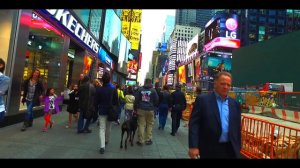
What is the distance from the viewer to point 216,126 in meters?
3.98

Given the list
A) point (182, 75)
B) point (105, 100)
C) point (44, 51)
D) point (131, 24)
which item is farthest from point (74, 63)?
point (182, 75)

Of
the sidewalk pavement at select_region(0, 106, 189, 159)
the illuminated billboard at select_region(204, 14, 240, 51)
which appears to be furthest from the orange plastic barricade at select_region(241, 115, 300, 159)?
the illuminated billboard at select_region(204, 14, 240, 51)

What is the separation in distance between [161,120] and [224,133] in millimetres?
10252

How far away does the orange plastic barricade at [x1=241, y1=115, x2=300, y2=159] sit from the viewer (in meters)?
7.39

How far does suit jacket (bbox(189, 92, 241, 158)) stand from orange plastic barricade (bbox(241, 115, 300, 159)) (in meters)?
3.61

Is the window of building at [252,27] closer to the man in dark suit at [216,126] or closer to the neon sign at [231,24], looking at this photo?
the neon sign at [231,24]

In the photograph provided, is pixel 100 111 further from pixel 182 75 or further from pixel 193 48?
pixel 182 75

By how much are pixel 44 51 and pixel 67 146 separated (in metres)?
7.62

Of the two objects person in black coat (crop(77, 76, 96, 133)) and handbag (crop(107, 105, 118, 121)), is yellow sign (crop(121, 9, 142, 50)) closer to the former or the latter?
person in black coat (crop(77, 76, 96, 133))

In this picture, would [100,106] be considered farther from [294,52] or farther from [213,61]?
[213,61]

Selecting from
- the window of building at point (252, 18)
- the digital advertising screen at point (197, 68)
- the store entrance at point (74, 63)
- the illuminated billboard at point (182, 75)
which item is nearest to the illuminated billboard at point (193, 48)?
the illuminated billboard at point (182, 75)

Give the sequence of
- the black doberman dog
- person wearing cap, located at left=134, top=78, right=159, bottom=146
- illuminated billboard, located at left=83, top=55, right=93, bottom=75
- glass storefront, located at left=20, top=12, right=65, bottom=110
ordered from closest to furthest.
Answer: the black doberman dog, person wearing cap, located at left=134, top=78, right=159, bottom=146, glass storefront, located at left=20, top=12, right=65, bottom=110, illuminated billboard, located at left=83, top=55, right=93, bottom=75

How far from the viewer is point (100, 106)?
823 cm

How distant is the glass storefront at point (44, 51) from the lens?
12133 mm
